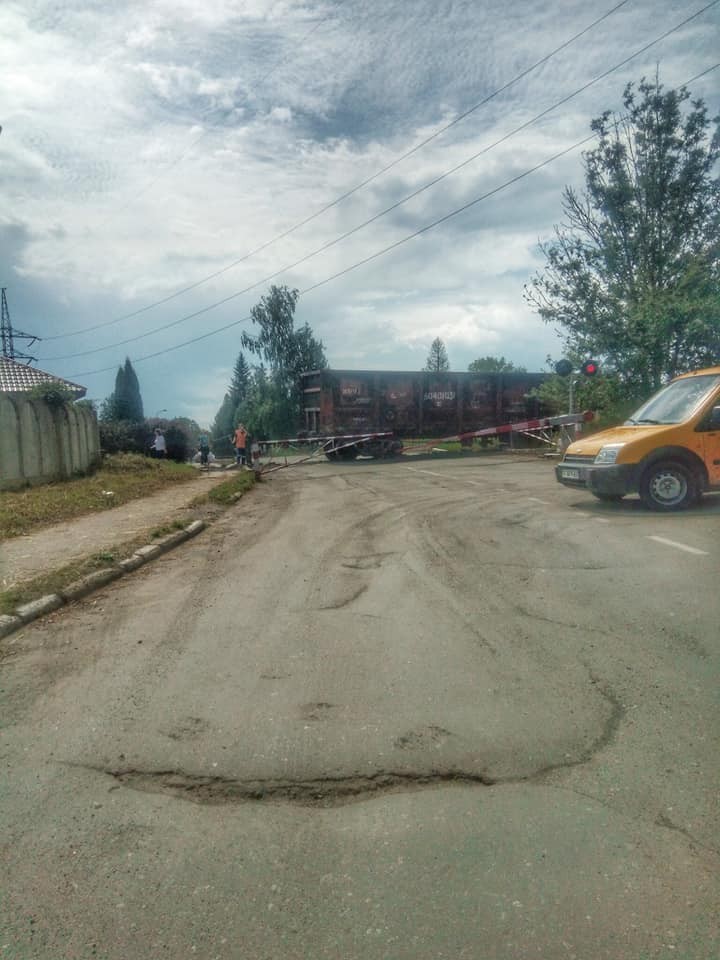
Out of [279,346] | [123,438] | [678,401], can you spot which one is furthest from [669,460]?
[279,346]

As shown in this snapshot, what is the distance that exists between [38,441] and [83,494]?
118 inches

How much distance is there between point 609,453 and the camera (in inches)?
429

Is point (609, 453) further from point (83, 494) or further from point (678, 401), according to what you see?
point (83, 494)

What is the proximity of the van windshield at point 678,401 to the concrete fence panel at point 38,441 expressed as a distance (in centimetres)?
1283

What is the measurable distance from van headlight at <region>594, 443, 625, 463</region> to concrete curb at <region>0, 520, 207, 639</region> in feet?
20.4

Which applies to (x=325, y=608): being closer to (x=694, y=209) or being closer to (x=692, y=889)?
(x=692, y=889)

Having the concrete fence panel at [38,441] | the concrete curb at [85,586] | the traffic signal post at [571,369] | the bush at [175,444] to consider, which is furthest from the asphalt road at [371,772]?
the bush at [175,444]

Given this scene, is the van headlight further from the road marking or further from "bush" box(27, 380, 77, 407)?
"bush" box(27, 380, 77, 407)

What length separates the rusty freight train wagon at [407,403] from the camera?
2809 centimetres

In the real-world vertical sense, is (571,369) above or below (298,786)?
above

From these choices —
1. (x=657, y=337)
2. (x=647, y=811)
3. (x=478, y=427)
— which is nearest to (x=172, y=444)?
(x=478, y=427)

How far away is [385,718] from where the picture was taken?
4043 mm

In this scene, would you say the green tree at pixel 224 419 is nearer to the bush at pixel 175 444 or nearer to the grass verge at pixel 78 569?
the bush at pixel 175 444

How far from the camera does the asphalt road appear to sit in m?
2.49
